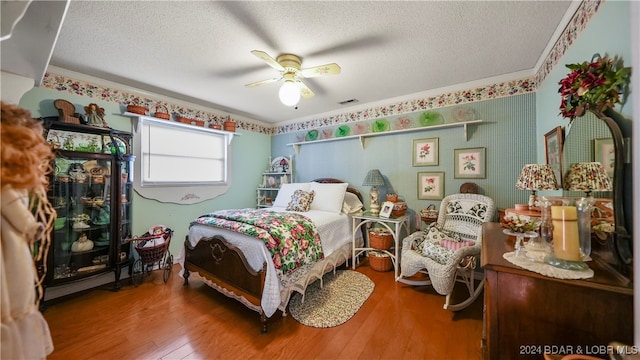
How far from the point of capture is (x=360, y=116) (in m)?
3.52

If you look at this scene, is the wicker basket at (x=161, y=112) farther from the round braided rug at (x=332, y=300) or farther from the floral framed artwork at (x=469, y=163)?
the floral framed artwork at (x=469, y=163)

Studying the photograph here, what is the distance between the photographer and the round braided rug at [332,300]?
77.0 inches

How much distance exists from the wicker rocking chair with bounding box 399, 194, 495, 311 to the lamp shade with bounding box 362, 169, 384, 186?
0.81 meters

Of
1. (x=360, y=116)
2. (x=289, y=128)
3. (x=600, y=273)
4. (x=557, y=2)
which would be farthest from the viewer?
(x=289, y=128)

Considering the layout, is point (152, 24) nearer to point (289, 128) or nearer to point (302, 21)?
point (302, 21)

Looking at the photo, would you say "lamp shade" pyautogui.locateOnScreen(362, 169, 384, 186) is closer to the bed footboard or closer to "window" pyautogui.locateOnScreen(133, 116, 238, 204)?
the bed footboard

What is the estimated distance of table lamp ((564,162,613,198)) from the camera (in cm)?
109

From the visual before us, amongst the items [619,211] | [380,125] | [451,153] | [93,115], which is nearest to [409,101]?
[380,125]

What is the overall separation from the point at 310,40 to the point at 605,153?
1886 mm

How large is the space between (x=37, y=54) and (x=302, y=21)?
1394 mm

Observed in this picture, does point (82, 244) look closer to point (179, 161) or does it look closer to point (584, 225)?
point (179, 161)

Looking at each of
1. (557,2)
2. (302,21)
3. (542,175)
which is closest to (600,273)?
(542,175)

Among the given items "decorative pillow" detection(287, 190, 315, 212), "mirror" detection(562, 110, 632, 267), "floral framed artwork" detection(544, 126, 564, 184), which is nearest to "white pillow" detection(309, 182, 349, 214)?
"decorative pillow" detection(287, 190, 315, 212)

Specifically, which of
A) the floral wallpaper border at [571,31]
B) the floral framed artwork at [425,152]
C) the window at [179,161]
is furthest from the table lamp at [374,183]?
the window at [179,161]
